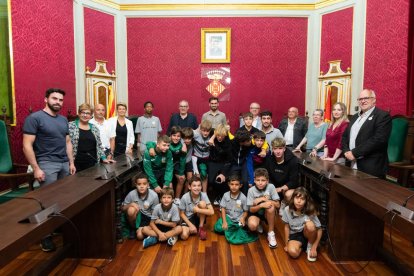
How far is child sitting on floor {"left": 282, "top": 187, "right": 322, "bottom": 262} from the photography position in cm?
283

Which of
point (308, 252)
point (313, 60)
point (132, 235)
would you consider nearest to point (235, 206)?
point (308, 252)

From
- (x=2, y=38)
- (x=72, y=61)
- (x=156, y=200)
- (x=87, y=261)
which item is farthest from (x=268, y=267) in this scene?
(x=72, y=61)

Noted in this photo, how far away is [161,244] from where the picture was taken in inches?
123

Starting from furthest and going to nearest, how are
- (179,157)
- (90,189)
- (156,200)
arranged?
1. (179,157)
2. (156,200)
3. (90,189)

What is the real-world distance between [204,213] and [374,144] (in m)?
1.86

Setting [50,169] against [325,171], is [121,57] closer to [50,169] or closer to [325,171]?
[50,169]

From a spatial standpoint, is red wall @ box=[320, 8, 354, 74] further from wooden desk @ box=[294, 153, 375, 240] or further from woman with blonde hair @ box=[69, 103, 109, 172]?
woman with blonde hair @ box=[69, 103, 109, 172]

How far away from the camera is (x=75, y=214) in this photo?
6.86 feet

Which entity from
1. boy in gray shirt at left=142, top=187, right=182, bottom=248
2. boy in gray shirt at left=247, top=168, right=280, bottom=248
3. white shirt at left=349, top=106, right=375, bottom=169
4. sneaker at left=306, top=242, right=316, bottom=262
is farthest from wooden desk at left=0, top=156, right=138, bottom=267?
white shirt at left=349, top=106, right=375, bottom=169

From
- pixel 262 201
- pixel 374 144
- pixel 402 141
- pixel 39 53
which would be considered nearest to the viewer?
pixel 374 144

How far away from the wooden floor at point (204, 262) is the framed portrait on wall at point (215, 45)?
426cm

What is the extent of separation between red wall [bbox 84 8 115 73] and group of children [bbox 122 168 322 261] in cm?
355

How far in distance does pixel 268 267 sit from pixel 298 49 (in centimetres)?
492

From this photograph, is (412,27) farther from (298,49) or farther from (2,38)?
(2,38)
